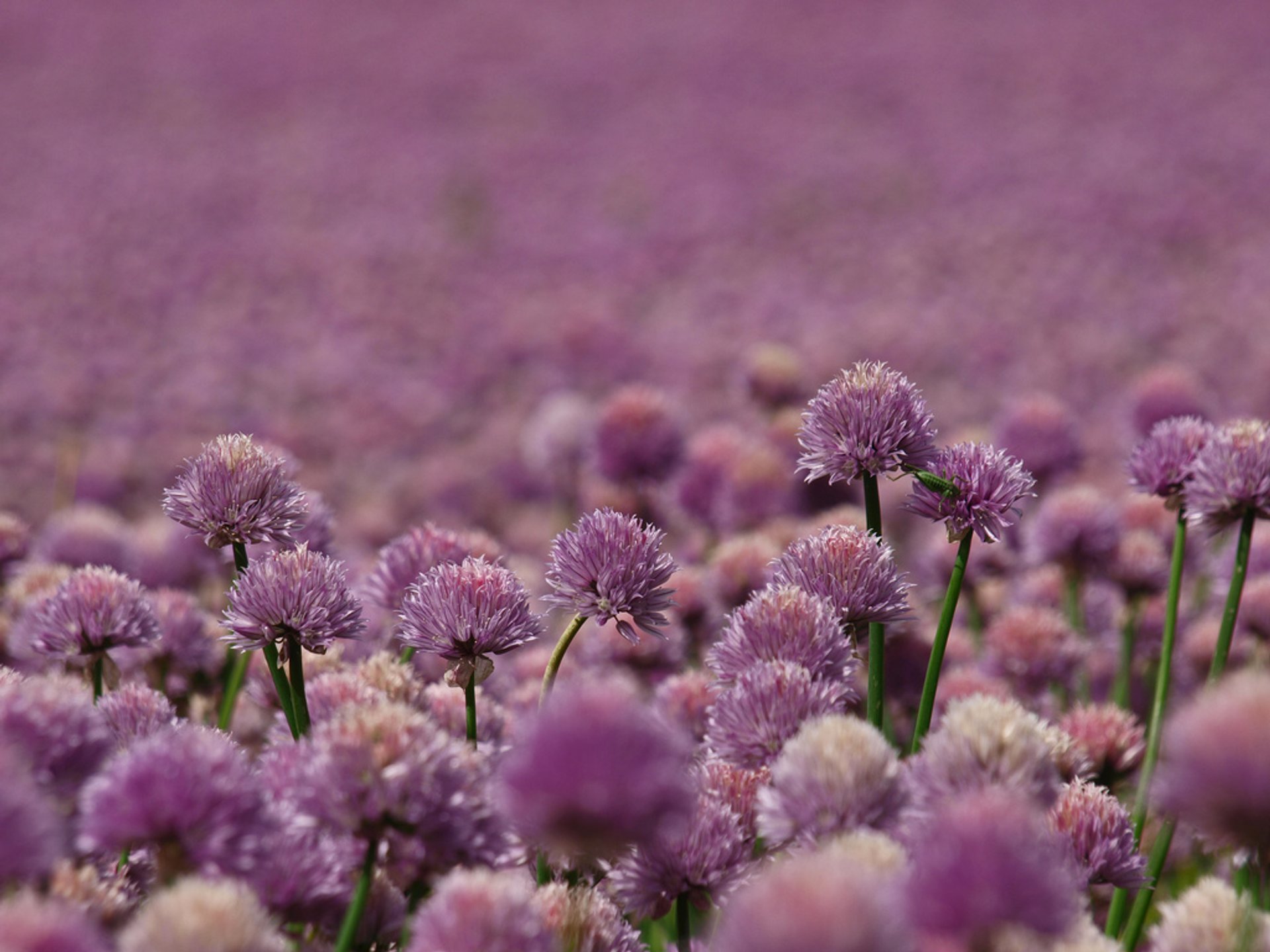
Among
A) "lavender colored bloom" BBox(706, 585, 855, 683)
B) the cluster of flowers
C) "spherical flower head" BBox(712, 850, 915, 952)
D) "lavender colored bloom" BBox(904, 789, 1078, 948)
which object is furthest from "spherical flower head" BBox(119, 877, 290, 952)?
"lavender colored bloom" BBox(706, 585, 855, 683)

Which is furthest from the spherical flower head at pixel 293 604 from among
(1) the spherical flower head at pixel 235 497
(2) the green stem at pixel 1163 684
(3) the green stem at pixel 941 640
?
(2) the green stem at pixel 1163 684

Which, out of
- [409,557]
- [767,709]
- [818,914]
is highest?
[409,557]

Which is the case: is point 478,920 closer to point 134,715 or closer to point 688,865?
point 688,865

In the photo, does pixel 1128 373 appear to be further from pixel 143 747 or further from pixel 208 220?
pixel 208 220

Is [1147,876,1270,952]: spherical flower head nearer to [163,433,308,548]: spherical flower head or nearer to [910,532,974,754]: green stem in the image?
[910,532,974,754]: green stem

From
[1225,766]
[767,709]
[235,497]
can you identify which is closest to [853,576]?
[767,709]
